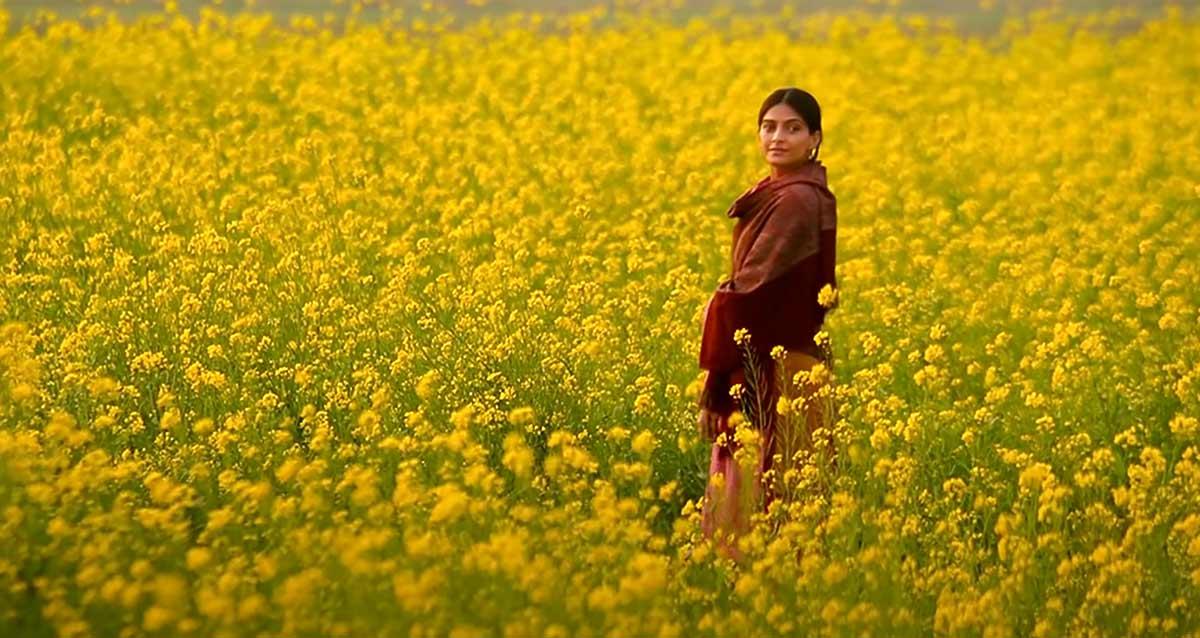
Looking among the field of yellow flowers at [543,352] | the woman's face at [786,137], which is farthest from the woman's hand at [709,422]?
the woman's face at [786,137]

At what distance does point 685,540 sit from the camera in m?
5.85

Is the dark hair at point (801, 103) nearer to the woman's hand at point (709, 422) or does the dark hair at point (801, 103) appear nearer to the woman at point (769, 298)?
the woman at point (769, 298)

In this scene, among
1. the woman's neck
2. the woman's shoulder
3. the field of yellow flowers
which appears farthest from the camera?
the woman's neck

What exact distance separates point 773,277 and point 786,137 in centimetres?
42

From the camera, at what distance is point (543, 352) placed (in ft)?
22.1

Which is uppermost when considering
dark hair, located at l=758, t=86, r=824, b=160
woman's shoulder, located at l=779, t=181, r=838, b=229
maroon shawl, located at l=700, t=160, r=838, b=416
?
dark hair, located at l=758, t=86, r=824, b=160

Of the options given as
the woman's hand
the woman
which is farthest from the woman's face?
the woman's hand

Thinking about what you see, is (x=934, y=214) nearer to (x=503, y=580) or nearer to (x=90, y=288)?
(x=90, y=288)

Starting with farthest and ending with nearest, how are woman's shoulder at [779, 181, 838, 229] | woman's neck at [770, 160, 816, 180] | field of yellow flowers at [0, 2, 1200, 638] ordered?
woman's neck at [770, 160, 816, 180] → woman's shoulder at [779, 181, 838, 229] → field of yellow flowers at [0, 2, 1200, 638]

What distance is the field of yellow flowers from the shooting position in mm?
4648

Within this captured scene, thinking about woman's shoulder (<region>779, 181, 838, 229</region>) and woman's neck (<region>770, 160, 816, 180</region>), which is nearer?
woman's shoulder (<region>779, 181, 838, 229</region>)

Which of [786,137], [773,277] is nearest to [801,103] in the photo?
[786,137]

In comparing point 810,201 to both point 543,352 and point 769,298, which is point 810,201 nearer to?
point 769,298

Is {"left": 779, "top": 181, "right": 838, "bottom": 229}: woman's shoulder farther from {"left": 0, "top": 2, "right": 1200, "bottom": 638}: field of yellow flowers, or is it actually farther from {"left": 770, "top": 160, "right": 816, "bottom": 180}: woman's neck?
{"left": 0, "top": 2, "right": 1200, "bottom": 638}: field of yellow flowers
